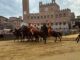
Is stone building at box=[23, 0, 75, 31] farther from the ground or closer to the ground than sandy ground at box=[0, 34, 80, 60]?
farther from the ground

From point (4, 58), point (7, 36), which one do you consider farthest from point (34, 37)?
point (4, 58)

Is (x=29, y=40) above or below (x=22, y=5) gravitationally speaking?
below

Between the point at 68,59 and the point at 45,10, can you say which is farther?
the point at 45,10

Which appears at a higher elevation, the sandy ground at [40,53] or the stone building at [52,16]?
the stone building at [52,16]

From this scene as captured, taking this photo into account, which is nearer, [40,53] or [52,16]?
[40,53]

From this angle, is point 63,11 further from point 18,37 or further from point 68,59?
point 68,59

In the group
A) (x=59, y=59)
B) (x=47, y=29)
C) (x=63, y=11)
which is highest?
(x=63, y=11)

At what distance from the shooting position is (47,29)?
24.3 meters

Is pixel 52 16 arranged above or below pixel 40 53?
above

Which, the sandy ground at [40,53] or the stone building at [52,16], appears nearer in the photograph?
the sandy ground at [40,53]

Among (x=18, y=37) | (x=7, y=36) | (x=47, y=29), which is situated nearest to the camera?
(x=47, y=29)

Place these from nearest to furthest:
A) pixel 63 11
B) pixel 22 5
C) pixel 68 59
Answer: pixel 68 59 < pixel 22 5 < pixel 63 11

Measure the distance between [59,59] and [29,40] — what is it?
45.4 ft

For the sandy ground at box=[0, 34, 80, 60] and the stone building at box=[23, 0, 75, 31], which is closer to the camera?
the sandy ground at box=[0, 34, 80, 60]
